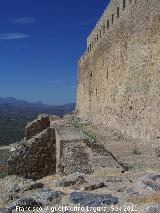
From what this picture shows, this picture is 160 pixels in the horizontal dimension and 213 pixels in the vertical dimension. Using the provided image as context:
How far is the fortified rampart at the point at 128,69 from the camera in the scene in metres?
13.2

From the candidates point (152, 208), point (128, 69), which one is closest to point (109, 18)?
point (128, 69)

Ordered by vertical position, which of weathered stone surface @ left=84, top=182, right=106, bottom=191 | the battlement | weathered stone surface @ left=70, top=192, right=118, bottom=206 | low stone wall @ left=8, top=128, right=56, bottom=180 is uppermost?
the battlement

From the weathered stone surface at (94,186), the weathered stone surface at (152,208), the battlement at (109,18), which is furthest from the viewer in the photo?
the battlement at (109,18)

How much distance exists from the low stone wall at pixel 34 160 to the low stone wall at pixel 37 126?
20.6ft

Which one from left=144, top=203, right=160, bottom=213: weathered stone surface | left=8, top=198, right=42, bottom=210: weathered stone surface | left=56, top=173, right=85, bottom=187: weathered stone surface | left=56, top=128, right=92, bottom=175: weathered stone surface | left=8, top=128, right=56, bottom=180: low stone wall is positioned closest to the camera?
left=144, top=203, right=160, bottom=213: weathered stone surface

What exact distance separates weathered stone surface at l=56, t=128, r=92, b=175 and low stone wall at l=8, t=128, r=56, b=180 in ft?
3.96

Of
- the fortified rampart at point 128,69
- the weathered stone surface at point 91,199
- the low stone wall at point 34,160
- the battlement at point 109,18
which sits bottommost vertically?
the low stone wall at point 34,160

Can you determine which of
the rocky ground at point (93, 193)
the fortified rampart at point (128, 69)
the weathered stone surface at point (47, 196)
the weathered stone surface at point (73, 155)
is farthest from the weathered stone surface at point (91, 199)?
the fortified rampart at point (128, 69)

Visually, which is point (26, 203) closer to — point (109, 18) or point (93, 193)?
point (93, 193)

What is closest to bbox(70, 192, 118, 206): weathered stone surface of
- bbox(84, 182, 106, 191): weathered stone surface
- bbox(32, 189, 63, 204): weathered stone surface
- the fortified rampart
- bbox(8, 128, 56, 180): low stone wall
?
bbox(32, 189, 63, 204): weathered stone surface

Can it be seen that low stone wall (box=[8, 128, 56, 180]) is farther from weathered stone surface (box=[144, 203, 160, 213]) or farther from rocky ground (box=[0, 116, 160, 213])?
weathered stone surface (box=[144, 203, 160, 213])

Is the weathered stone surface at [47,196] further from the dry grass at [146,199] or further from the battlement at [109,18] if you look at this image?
the battlement at [109,18]

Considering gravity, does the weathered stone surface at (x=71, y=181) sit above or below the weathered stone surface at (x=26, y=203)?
above

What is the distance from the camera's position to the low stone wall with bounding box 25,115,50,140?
2086 cm
